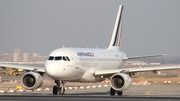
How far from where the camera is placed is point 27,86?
49156 millimetres

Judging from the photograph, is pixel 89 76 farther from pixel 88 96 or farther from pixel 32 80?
pixel 88 96

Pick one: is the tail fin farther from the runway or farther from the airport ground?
the runway

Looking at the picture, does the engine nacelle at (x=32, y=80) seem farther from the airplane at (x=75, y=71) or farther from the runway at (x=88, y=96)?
the runway at (x=88, y=96)

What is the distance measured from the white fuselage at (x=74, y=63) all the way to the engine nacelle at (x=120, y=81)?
2976 millimetres

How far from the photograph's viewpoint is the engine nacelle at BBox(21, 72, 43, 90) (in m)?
48.2

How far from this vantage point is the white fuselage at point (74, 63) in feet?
153

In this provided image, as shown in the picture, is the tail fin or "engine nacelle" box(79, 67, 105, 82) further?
the tail fin

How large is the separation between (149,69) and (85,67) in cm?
574

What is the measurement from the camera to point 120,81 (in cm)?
4866

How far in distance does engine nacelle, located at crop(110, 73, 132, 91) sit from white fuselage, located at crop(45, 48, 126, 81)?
9.76 ft

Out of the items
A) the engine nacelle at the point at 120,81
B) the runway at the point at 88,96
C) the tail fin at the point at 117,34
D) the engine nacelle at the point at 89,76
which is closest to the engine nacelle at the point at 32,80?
the runway at the point at 88,96

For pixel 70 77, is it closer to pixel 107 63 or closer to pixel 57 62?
pixel 57 62

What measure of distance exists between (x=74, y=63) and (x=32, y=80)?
3811mm

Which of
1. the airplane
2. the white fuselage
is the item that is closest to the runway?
the airplane
